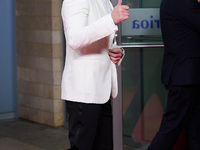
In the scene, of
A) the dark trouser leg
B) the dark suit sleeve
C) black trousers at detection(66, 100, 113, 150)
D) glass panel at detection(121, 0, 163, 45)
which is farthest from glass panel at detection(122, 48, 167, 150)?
black trousers at detection(66, 100, 113, 150)

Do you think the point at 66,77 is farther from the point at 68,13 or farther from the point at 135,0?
the point at 135,0

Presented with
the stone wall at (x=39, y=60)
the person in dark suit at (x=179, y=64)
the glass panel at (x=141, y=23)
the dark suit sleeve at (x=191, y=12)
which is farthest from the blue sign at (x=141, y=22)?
the stone wall at (x=39, y=60)

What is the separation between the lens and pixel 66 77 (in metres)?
2.25

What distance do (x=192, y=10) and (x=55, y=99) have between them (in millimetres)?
2781

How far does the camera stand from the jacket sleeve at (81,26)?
2.06 m

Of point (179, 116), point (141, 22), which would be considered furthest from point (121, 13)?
point (141, 22)

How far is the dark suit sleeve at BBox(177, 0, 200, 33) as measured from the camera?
2.97m

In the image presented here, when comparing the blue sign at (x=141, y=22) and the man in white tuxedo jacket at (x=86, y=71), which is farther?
the blue sign at (x=141, y=22)

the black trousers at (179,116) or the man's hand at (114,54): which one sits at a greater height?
the man's hand at (114,54)

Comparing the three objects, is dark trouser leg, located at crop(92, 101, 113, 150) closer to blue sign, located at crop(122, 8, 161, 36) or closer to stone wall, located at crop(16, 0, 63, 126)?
blue sign, located at crop(122, 8, 161, 36)

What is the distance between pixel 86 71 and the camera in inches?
85.9

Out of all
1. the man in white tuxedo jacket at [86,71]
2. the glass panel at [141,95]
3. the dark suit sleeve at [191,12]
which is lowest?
the glass panel at [141,95]

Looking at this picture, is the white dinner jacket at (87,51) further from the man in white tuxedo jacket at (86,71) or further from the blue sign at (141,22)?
the blue sign at (141,22)

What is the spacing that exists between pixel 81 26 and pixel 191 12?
117cm
